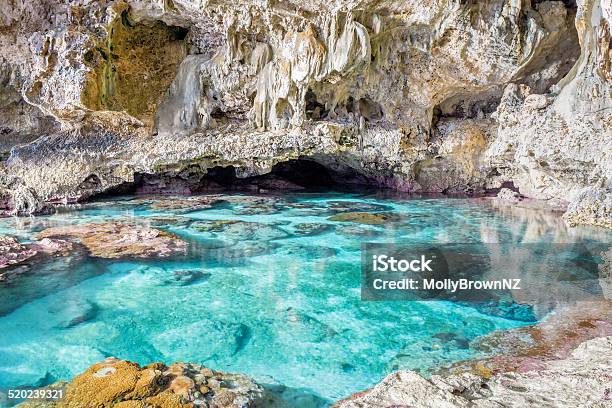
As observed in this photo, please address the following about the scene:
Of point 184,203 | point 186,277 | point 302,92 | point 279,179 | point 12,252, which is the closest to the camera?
point 186,277

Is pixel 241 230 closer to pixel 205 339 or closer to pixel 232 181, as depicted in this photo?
pixel 205 339

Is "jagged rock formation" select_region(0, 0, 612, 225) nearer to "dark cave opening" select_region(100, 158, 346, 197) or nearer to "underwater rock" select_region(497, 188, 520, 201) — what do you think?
"underwater rock" select_region(497, 188, 520, 201)

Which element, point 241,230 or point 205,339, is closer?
point 205,339

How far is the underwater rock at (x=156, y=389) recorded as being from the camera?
335cm

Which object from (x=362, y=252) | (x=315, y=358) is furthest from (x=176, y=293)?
(x=362, y=252)

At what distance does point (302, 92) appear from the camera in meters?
12.3

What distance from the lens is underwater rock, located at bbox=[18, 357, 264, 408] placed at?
3.35m

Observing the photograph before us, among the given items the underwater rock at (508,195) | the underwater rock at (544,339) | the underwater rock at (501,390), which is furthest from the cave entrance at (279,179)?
the underwater rock at (501,390)

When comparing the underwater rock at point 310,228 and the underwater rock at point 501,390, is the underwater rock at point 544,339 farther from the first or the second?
the underwater rock at point 310,228

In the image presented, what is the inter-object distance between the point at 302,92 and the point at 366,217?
161 inches

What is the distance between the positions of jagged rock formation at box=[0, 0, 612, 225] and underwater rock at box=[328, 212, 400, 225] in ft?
9.21

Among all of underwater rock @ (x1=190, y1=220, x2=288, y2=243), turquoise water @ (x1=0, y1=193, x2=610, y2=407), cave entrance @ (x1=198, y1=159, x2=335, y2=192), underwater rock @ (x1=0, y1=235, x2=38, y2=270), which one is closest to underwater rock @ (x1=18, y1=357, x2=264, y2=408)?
turquoise water @ (x1=0, y1=193, x2=610, y2=407)

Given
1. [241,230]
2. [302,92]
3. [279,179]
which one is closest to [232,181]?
[279,179]

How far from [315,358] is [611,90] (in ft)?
27.4
